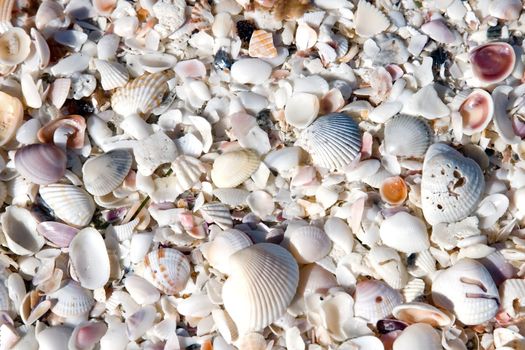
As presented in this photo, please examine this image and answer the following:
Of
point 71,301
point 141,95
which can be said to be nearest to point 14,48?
point 141,95

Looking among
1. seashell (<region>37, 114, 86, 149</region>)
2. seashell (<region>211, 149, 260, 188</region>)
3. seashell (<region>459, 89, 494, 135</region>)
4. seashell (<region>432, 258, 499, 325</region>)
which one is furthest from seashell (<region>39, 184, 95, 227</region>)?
seashell (<region>459, 89, 494, 135</region>)

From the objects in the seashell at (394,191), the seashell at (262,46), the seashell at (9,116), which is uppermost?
the seashell at (262,46)

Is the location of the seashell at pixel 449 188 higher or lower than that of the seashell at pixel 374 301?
higher

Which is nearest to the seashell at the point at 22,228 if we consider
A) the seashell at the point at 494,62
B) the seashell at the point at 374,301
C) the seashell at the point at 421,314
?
the seashell at the point at 374,301

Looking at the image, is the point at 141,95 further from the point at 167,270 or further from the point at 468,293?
the point at 468,293

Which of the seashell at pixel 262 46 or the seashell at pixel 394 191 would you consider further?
the seashell at pixel 262 46

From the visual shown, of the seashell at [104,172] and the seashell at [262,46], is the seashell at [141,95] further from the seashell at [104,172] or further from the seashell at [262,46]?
the seashell at [262,46]

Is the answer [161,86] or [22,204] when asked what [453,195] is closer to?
[161,86]
